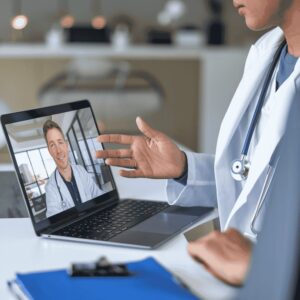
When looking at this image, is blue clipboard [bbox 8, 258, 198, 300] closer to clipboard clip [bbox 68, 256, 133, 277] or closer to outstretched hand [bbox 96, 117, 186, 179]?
clipboard clip [bbox 68, 256, 133, 277]

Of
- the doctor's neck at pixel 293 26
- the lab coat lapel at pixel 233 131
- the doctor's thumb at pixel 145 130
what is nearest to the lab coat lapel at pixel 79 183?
the doctor's thumb at pixel 145 130

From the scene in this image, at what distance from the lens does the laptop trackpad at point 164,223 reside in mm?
1519

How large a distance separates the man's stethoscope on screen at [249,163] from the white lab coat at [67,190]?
0.33 meters

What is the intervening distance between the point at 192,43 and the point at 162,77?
37 cm

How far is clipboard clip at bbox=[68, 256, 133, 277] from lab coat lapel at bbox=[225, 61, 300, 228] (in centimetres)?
52

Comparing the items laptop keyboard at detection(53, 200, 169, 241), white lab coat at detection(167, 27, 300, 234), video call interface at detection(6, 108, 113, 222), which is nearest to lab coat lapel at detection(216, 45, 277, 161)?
white lab coat at detection(167, 27, 300, 234)

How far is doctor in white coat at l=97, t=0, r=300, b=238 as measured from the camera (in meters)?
1.67

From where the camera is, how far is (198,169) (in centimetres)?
185

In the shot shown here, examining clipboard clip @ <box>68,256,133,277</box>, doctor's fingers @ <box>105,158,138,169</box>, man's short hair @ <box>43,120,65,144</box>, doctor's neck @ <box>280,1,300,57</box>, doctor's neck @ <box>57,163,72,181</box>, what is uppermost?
doctor's neck @ <box>280,1,300,57</box>

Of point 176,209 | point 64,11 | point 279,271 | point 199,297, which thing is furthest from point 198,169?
point 64,11

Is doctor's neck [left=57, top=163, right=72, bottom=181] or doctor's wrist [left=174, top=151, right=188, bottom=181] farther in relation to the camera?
doctor's wrist [left=174, top=151, right=188, bottom=181]

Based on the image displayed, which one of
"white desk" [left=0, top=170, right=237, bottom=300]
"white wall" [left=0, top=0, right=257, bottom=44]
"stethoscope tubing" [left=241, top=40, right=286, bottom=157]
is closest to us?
"white desk" [left=0, top=170, right=237, bottom=300]


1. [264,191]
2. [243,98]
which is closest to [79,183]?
[264,191]

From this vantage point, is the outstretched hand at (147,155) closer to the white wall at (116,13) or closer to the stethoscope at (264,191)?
the stethoscope at (264,191)
